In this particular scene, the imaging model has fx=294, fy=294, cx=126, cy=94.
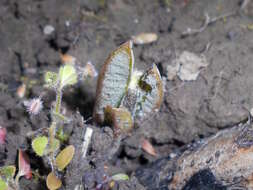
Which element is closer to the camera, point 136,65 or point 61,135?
point 61,135

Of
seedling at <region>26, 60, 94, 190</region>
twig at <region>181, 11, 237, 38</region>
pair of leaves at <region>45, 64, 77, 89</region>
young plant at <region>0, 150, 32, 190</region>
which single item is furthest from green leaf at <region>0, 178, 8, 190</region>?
twig at <region>181, 11, 237, 38</region>

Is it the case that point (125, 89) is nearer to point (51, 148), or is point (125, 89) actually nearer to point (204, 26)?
point (51, 148)

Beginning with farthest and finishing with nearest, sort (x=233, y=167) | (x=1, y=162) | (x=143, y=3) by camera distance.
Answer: (x=143, y=3), (x=1, y=162), (x=233, y=167)

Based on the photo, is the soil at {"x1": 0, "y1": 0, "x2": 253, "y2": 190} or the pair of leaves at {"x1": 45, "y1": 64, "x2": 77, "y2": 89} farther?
the soil at {"x1": 0, "y1": 0, "x2": 253, "y2": 190}

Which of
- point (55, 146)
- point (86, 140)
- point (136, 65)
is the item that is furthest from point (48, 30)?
point (55, 146)

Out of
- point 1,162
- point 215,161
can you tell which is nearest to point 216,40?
point 215,161

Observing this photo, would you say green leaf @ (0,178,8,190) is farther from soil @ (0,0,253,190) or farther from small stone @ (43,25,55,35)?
small stone @ (43,25,55,35)

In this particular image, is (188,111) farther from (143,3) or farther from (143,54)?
(143,3)

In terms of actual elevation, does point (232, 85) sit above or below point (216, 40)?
below

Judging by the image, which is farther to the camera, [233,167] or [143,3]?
[143,3]
